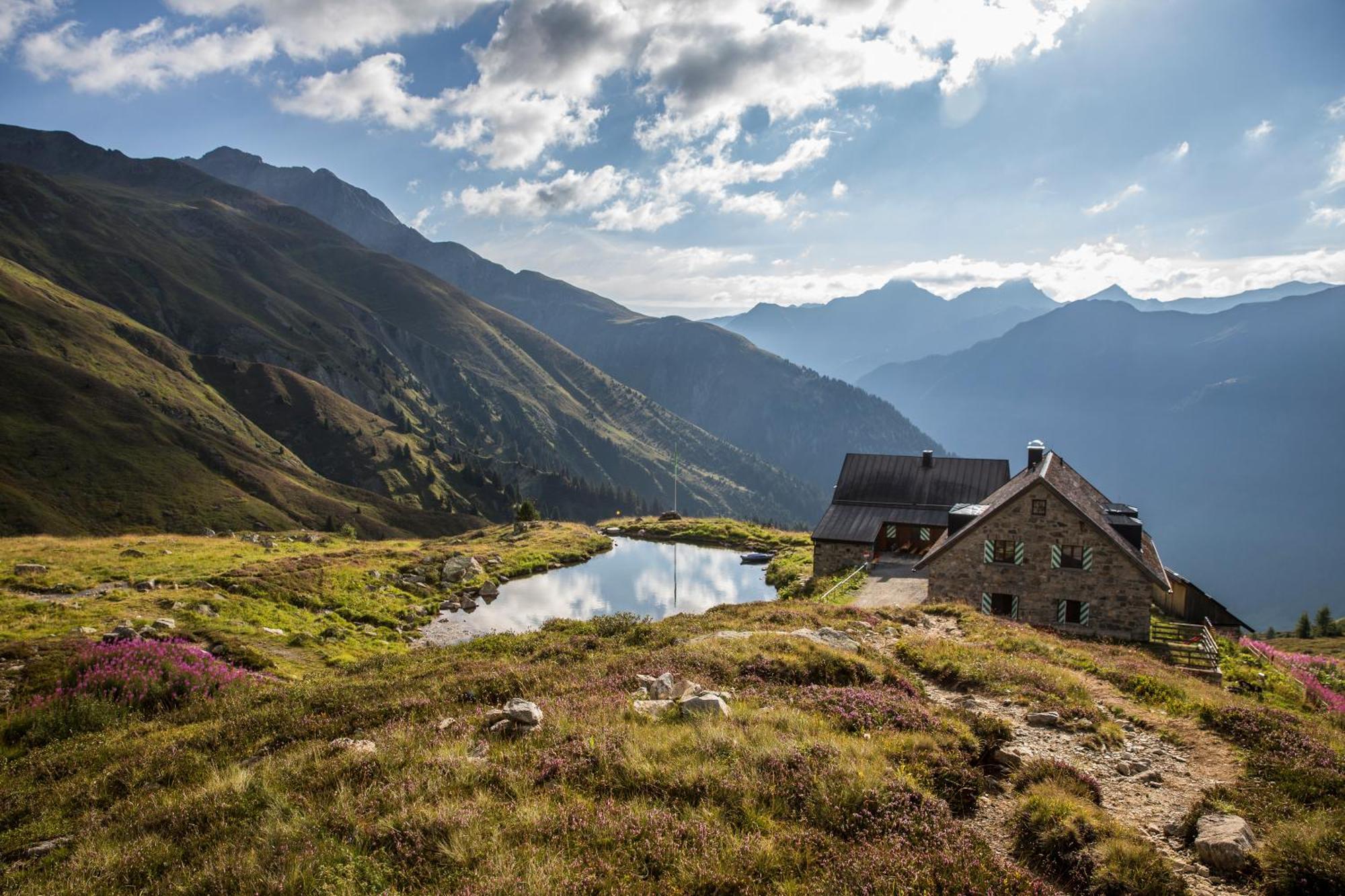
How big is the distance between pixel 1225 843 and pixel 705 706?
7796 millimetres

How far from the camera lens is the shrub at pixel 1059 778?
10.3 meters

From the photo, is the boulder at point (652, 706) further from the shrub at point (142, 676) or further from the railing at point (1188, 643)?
the railing at point (1188, 643)

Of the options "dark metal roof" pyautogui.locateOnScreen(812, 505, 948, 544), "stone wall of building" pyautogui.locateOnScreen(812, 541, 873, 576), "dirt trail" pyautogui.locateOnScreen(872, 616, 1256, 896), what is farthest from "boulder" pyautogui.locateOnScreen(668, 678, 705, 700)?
"dark metal roof" pyautogui.locateOnScreen(812, 505, 948, 544)

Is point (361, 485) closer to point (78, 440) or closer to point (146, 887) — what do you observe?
point (78, 440)

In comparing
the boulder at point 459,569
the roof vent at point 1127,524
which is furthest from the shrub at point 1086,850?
the boulder at point 459,569

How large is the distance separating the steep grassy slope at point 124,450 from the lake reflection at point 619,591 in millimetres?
70436

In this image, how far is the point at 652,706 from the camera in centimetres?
1282

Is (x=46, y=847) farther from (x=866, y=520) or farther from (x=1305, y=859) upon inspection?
(x=866, y=520)

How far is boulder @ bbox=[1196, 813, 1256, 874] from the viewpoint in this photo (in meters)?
8.51

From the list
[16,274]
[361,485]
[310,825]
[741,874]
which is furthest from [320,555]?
[16,274]

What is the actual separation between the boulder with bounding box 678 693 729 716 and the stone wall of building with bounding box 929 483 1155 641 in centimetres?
2860

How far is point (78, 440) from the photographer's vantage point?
10325 cm

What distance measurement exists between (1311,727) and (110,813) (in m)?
24.0

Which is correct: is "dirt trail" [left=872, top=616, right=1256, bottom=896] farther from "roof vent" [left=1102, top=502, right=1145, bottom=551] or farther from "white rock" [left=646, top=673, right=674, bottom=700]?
"roof vent" [left=1102, top=502, right=1145, bottom=551]
